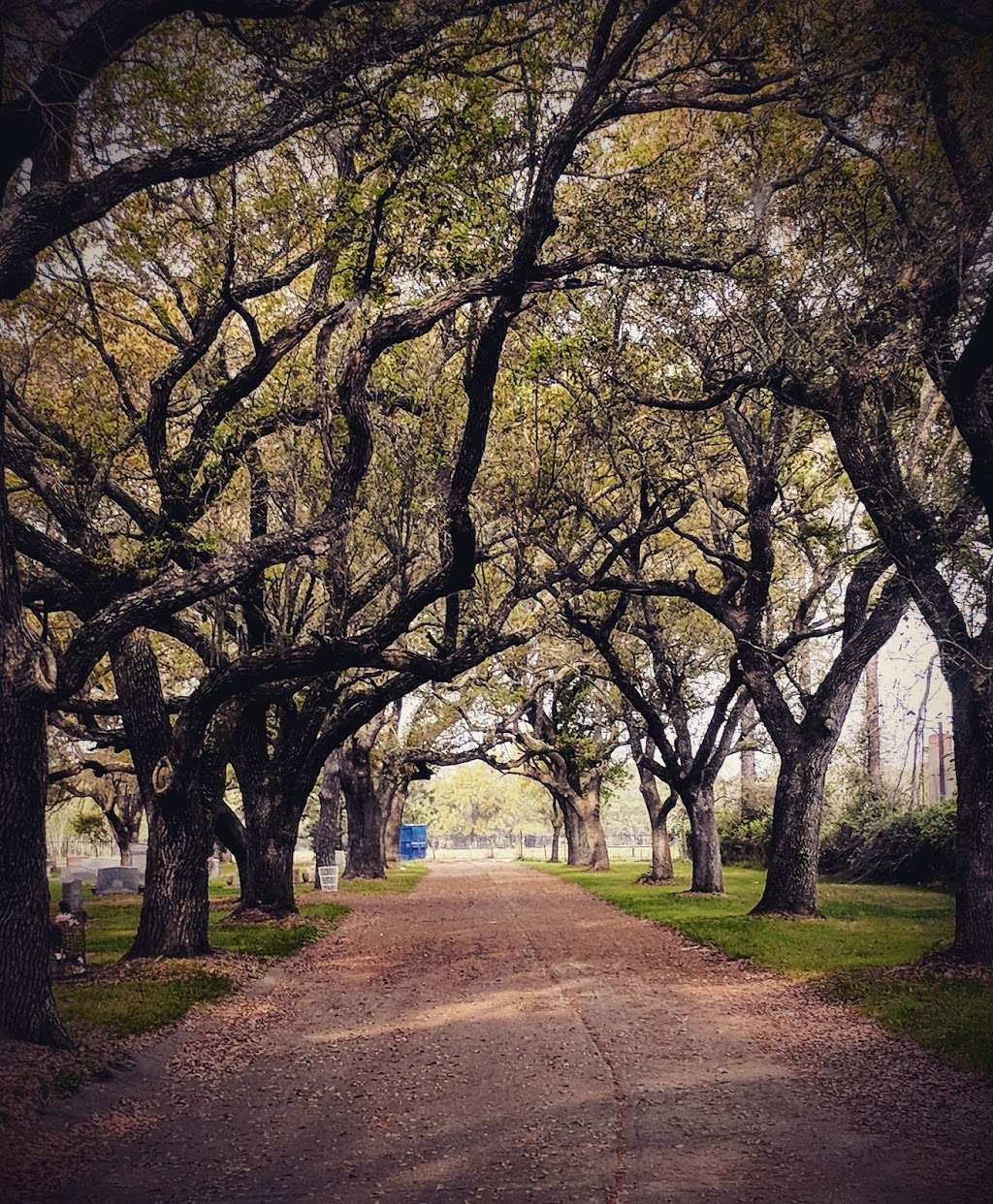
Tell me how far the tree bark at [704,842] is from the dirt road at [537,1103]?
13084 millimetres

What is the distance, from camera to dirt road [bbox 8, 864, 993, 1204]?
5.43 metres

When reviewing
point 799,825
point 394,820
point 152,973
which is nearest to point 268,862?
point 152,973

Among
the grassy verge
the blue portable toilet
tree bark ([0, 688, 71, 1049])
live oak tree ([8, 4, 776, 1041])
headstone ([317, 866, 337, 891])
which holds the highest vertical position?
live oak tree ([8, 4, 776, 1041])

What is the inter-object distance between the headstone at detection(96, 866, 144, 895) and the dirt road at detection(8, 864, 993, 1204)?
879 inches

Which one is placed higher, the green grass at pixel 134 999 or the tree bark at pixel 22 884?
the tree bark at pixel 22 884

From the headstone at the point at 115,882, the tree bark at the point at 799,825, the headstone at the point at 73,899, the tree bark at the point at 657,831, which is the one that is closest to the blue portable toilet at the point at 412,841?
the headstone at the point at 115,882

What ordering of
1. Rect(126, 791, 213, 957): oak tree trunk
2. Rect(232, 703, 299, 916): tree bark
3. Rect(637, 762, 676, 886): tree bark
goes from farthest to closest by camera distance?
Rect(637, 762, 676, 886): tree bark, Rect(232, 703, 299, 916): tree bark, Rect(126, 791, 213, 957): oak tree trunk

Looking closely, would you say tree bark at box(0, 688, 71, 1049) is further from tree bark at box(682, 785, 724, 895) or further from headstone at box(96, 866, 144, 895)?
headstone at box(96, 866, 144, 895)

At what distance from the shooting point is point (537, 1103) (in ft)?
23.0

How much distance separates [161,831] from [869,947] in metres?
10.7

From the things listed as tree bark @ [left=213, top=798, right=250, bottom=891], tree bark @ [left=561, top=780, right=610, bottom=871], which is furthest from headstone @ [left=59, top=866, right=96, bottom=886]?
tree bark @ [left=561, top=780, right=610, bottom=871]

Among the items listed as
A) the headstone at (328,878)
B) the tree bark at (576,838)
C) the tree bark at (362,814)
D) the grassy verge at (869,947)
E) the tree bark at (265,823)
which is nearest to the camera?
the grassy verge at (869,947)

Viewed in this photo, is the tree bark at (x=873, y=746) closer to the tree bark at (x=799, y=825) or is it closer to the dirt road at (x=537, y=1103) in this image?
the tree bark at (x=799, y=825)

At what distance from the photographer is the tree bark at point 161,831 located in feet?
46.0
